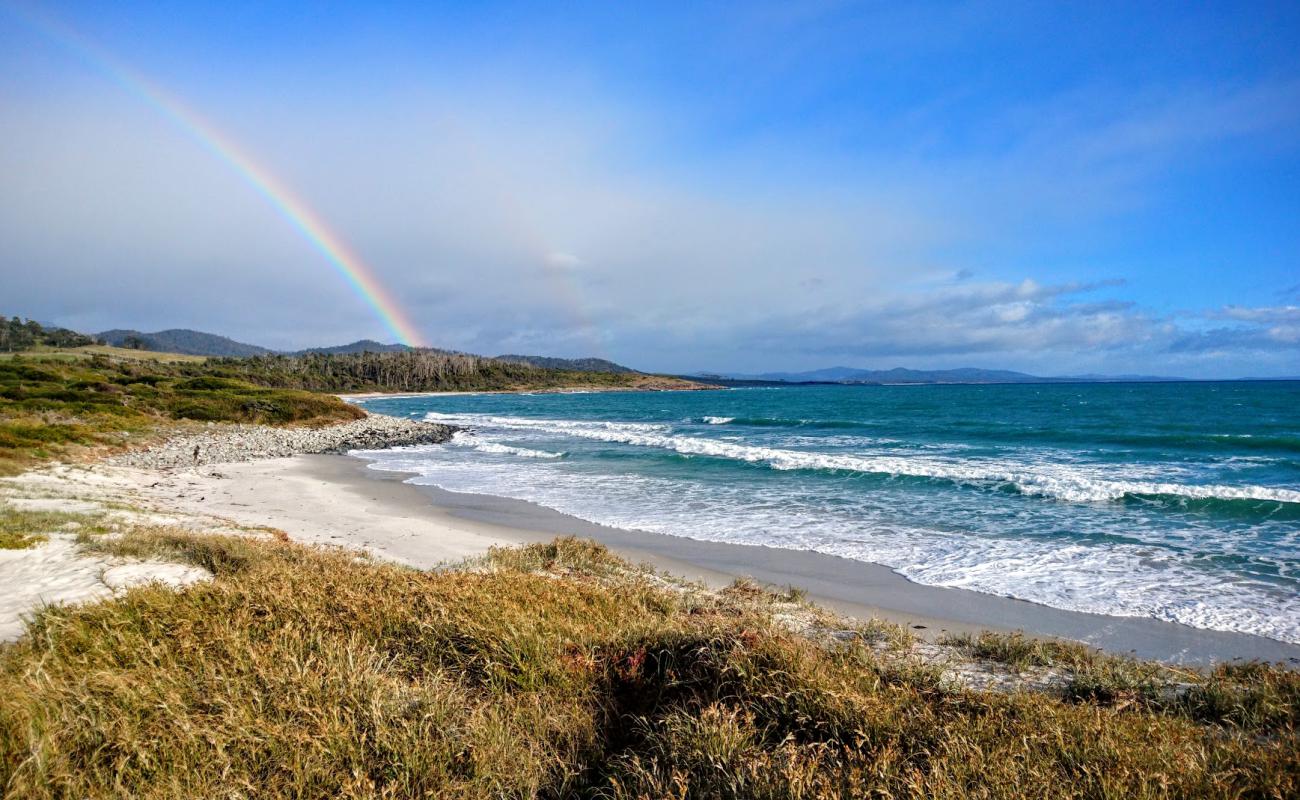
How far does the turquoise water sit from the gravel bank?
11.0ft

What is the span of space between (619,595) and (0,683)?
4.79 metres

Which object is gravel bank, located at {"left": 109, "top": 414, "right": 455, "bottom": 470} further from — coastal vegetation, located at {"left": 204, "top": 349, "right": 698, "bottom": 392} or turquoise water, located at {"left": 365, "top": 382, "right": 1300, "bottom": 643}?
coastal vegetation, located at {"left": 204, "top": 349, "right": 698, "bottom": 392}

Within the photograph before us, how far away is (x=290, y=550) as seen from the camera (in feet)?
30.2

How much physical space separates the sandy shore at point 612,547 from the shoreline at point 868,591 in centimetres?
2

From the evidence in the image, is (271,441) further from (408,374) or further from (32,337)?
(408,374)

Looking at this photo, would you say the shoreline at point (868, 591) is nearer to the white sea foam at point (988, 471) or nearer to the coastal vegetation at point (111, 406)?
the white sea foam at point (988, 471)

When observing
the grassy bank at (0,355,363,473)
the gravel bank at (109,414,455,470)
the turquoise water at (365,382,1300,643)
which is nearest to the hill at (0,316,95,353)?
the grassy bank at (0,355,363,473)

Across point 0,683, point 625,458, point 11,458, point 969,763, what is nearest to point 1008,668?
point 969,763

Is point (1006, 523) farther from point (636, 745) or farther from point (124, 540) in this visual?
point (124, 540)

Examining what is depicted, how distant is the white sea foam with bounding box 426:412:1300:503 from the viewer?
18.5 meters

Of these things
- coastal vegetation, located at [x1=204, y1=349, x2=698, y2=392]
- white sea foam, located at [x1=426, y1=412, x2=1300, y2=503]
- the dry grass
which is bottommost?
white sea foam, located at [x1=426, y1=412, x2=1300, y2=503]

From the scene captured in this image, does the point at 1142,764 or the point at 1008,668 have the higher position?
the point at 1142,764

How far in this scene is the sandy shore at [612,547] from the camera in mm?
8227

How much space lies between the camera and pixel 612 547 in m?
13.3
